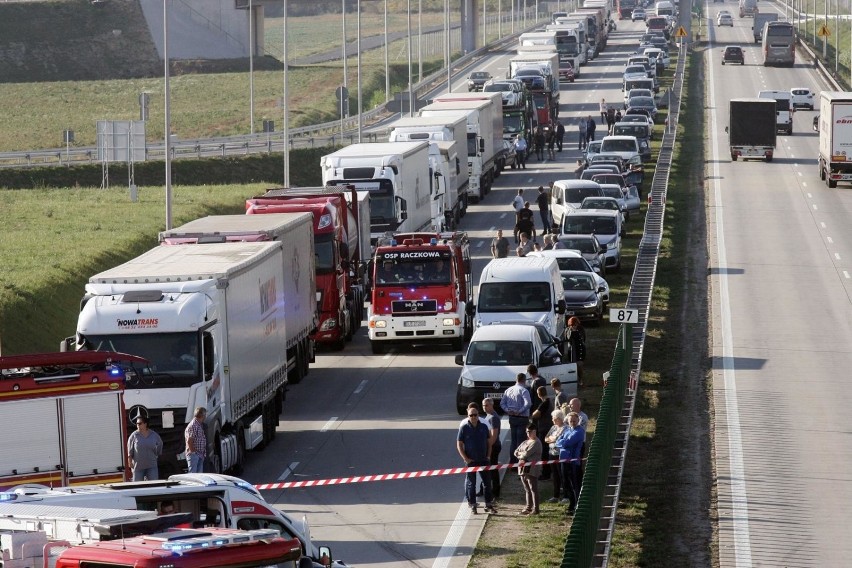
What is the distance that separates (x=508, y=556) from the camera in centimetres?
1939

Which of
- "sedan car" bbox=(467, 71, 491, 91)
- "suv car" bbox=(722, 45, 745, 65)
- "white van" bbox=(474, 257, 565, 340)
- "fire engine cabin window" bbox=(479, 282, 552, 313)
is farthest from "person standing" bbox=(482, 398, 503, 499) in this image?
"suv car" bbox=(722, 45, 745, 65)

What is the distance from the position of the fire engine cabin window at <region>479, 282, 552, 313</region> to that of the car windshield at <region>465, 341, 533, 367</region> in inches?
171

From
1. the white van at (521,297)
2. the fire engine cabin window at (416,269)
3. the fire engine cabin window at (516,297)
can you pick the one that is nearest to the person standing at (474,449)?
the white van at (521,297)

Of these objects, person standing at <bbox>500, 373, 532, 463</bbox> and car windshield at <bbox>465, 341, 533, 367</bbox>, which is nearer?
person standing at <bbox>500, 373, 532, 463</bbox>

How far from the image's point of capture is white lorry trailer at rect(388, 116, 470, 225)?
51.5 meters

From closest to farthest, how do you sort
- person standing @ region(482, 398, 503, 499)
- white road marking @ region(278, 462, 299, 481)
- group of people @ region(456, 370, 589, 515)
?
group of people @ region(456, 370, 589, 515) < person standing @ region(482, 398, 503, 499) < white road marking @ region(278, 462, 299, 481)

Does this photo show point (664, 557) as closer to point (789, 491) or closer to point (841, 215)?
point (789, 491)

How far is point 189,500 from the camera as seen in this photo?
1429 centimetres

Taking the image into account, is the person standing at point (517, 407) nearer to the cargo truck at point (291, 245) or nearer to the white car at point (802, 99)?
the cargo truck at point (291, 245)

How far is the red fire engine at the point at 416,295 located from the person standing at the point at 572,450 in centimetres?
1251

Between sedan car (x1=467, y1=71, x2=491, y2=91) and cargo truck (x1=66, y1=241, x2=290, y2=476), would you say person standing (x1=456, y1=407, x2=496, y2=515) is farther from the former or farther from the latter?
sedan car (x1=467, y1=71, x2=491, y2=91)

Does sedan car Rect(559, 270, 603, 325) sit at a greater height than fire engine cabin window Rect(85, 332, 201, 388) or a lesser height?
lesser

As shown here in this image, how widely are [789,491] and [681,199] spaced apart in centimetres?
3784

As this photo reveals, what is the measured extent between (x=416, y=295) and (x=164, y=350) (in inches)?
467
